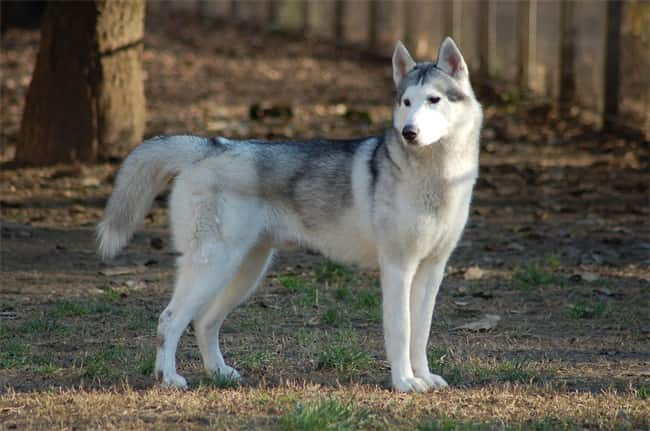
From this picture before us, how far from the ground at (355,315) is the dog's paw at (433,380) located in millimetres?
128

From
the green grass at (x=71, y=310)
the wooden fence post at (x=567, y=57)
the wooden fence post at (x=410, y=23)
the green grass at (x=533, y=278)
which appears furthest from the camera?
the wooden fence post at (x=410, y=23)

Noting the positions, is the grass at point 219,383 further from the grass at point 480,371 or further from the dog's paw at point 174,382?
the grass at point 480,371

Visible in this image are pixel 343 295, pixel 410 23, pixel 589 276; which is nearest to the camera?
pixel 343 295

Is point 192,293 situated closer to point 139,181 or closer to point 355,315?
point 139,181

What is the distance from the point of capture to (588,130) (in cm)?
1375

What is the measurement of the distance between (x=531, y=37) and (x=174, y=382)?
1082 centimetres

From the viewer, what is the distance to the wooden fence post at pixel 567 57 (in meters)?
14.3

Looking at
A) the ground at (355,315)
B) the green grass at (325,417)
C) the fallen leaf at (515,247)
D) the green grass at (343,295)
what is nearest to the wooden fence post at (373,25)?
the ground at (355,315)

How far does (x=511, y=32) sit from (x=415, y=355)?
1413 centimetres

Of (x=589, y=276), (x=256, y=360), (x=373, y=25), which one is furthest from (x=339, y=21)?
(x=256, y=360)

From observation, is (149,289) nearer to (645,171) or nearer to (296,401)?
(296,401)

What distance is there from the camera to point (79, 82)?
10.8m

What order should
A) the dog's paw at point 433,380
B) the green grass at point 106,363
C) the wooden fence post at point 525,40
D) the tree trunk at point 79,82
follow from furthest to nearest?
the wooden fence post at point 525,40 < the tree trunk at point 79,82 < the green grass at point 106,363 < the dog's paw at point 433,380

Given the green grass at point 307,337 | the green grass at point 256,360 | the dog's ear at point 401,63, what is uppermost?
the dog's ear at point 401,63
